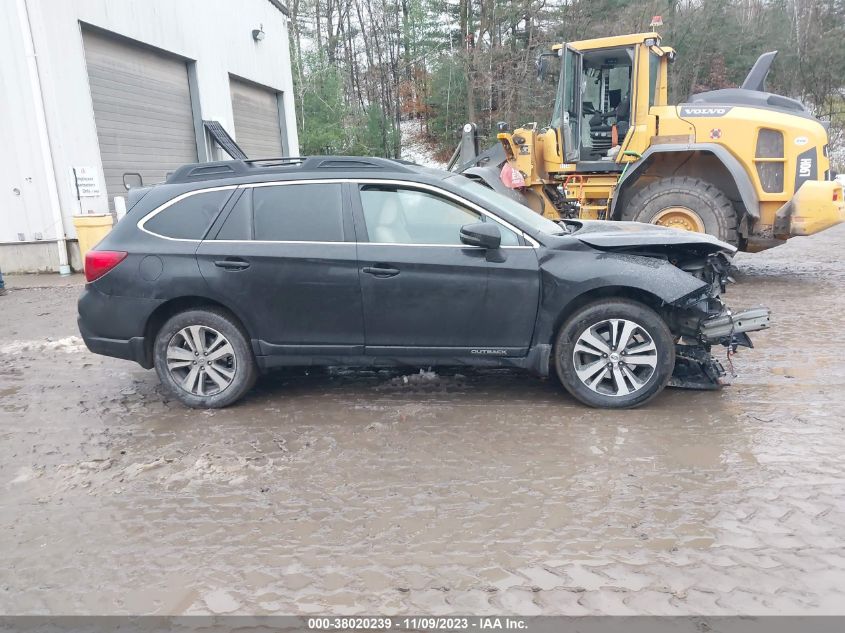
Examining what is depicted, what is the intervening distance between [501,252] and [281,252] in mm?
1618

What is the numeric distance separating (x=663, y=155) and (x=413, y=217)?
5823 millimetres

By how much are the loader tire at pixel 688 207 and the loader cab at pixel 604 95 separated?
0.98 meters

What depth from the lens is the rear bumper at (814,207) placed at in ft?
26.5

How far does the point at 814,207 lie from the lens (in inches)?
319

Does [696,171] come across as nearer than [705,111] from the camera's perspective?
No

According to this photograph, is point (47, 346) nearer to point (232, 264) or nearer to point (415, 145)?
point (232, 264)

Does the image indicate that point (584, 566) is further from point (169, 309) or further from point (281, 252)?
point (169, 309)

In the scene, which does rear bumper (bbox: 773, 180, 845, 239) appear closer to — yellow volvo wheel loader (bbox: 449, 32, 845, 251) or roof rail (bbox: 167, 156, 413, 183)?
yellow volvo wheel loader (bbox: 449, 32, 845, 251)

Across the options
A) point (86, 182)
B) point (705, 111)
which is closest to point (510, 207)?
point (705, 111)

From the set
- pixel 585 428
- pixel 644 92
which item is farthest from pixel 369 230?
pixel 644 92

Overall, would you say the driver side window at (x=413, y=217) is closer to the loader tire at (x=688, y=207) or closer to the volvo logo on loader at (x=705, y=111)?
the loader tire at (x=688, y=207)

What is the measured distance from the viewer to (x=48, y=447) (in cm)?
432

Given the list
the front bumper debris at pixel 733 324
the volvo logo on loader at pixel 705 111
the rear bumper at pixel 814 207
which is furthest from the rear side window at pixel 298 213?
the rear bumper at pixel 814 207

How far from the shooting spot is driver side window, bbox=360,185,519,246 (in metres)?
4.63
